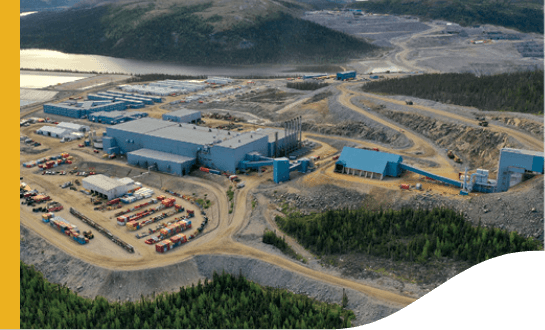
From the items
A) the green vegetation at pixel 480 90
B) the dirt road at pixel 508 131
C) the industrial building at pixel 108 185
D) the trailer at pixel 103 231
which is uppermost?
the green vegetation at pixel 480 90

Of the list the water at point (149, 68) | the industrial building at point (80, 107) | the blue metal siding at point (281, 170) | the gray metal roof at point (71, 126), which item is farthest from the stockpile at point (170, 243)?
the water at point (149, 68)

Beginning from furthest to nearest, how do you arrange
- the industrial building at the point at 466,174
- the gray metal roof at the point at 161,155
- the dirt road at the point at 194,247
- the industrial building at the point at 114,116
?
the industrial building at the point at 114,116, the gray metal roof at the point at 161,155, the industrial building at the point at 466,174, the dirt road at the point at 194,247

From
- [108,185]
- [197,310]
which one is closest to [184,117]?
[108,185]

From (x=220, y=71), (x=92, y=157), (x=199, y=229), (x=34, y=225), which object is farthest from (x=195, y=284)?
(x=220, y=71)

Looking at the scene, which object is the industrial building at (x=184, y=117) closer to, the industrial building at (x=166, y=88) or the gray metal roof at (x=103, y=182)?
the gray metal roof at (x=103, y=182)

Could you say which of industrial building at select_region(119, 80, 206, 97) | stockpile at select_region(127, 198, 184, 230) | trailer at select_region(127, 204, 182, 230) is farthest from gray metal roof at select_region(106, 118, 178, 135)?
industrial building at select_region(119, 80, 206, 97)

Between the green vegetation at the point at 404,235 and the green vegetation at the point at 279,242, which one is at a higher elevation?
the green vegetation at the point at 404,235

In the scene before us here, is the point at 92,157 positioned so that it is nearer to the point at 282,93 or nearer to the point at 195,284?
the point at 195,284

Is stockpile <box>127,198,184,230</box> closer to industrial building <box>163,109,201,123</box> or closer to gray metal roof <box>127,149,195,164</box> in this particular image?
gray metal roof <box>127,149,195,164</box>
